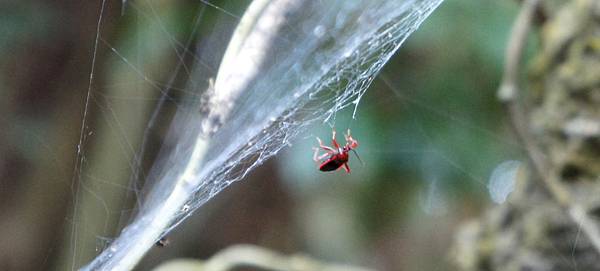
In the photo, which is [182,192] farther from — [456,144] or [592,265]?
[456,144]

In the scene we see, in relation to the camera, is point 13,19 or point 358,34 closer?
point 358,34

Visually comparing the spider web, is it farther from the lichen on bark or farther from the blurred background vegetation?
the blurred background vegetation

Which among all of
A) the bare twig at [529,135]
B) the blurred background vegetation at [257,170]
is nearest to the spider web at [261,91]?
the bare twig at [529,135]

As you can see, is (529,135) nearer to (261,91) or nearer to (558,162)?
(558,162)

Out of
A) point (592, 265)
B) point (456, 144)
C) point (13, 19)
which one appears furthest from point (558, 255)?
point (13, 19)

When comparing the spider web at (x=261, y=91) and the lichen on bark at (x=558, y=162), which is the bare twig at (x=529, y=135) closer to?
the lichen on bark at (x=558, y=162)
